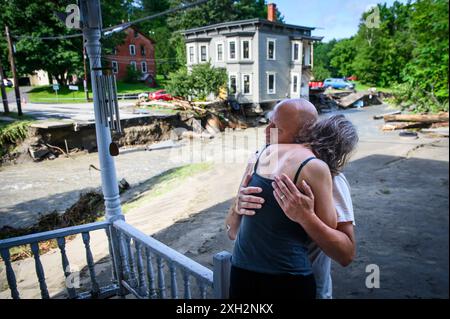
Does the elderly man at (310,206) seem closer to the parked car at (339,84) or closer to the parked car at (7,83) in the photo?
the parked car at (339,84)

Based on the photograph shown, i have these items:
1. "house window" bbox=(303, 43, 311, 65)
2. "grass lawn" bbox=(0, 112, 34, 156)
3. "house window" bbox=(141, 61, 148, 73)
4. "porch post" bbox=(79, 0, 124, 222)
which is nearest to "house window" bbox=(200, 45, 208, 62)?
"house window" bbox=(141, 61, 148, 73)

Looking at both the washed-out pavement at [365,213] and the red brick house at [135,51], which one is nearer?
the washed-out pavement at [365,213]

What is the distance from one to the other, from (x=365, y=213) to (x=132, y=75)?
2794 millimetres

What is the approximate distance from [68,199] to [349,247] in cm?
505

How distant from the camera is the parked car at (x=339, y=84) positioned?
1215 mm

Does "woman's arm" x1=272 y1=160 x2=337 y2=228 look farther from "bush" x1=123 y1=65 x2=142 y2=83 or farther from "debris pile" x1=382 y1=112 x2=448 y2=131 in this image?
"bush" x1=123 y1=65 x2=142 y2=83

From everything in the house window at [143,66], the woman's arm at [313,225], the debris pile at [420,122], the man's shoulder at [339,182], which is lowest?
the woman's arm at [313,225]

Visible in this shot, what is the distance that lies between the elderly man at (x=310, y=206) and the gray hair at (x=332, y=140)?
0.08ft

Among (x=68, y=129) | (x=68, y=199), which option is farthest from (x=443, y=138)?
(x=68, y=129)

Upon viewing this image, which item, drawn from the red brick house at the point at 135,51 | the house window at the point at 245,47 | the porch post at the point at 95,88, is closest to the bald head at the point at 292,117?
the porch post at the point at 95,88

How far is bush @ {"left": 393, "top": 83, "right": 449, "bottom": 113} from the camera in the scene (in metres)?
0.72

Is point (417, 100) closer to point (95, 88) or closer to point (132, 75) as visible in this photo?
point (95, 88)
